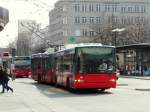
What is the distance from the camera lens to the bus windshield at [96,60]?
1137 inches

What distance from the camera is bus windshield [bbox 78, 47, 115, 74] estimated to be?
94.7 ft

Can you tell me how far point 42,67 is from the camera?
43.8 m

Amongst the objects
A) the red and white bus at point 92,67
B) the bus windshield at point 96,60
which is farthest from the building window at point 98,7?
the bus windshield at point 96,60

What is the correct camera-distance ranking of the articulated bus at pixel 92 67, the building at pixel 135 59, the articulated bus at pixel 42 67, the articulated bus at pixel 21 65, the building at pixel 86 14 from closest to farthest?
the articulated bus at pixel 92 67 → the articulated bus at pixel 42 67 → the building at pixel 135 59 → the articulated bus at pixel 21 65 → the building at pixel 86 14

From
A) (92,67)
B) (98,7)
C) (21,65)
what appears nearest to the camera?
(92,67)

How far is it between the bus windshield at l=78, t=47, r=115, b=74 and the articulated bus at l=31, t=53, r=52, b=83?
10601mm

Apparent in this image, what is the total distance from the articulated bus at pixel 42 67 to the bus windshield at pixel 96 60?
1060cm

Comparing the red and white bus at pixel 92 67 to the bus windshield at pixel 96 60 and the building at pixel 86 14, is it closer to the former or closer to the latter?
the bus windshield at pixel 96 60

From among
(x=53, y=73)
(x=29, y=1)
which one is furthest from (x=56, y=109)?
(x=53, y=73)

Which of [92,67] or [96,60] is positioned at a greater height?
[96,60]

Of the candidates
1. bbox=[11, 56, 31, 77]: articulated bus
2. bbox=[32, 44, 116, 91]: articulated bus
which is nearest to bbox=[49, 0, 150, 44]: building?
bbox=[11, 56, 31, 77]: articulated bus

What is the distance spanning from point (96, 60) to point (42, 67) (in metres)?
15.3

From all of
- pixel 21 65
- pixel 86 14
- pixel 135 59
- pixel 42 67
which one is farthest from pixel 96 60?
pixel 86 14

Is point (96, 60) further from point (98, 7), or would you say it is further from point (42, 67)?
point (98, 7)
